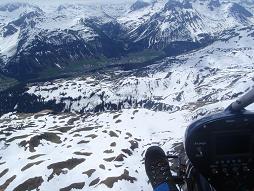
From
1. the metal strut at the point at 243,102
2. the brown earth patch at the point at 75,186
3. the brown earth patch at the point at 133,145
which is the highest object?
the metal strut at the point at 243,102

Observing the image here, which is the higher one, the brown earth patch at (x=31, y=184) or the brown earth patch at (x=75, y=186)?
the brown earth patch at (x=31, y=184)

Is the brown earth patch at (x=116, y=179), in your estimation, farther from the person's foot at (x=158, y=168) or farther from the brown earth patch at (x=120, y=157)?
the person's foot at (x=158, y=168)

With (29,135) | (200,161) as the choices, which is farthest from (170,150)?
(200,161)

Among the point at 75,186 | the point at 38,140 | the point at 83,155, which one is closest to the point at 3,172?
the point at 83,155

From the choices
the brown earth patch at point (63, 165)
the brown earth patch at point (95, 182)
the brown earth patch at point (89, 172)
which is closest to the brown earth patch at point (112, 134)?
the brown earth patch at point (63, 165)

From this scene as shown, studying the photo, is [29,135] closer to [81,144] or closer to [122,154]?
[81,144]

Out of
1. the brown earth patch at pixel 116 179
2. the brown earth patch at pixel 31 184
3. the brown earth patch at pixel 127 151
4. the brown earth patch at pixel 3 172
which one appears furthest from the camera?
the brown earth patch at pixel 127 151

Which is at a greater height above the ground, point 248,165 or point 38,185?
point 248,165
